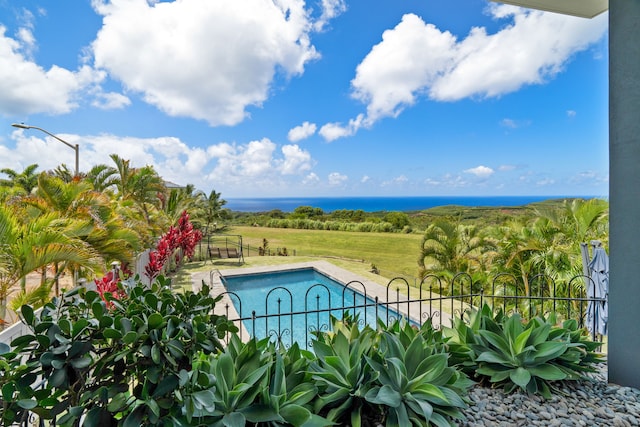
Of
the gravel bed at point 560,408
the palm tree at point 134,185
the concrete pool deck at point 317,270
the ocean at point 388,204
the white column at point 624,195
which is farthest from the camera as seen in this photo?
the ocean at point 388,204

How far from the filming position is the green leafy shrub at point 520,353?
2141 mm

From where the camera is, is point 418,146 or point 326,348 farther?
point 418,146

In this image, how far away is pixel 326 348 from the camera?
2.07m

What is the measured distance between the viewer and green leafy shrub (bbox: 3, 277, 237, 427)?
130 cm

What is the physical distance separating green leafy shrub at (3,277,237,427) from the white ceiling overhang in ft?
12.6

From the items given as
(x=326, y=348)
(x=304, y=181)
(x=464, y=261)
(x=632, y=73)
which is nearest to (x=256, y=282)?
(x=464, y=261)

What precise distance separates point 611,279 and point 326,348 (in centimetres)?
233

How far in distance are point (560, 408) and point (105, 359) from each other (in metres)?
2.64

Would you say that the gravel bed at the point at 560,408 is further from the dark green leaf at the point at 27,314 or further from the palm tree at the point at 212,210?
the palm tree at the point at 212,210

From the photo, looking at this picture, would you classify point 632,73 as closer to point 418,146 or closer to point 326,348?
point 326,348

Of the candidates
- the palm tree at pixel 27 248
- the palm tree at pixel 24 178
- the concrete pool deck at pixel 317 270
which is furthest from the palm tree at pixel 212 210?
the palm tree at pixel 27 248

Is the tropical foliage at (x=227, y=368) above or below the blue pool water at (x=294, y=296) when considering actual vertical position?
above

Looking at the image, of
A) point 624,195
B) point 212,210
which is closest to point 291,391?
point 624,195

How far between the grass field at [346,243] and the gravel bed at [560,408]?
16221 millimetres
